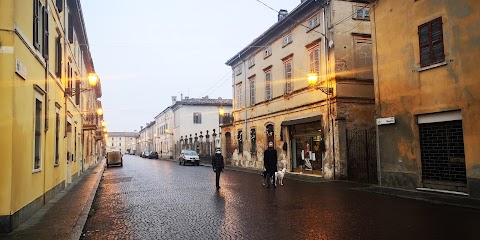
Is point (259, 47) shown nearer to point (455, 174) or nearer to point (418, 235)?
point (455, 174)

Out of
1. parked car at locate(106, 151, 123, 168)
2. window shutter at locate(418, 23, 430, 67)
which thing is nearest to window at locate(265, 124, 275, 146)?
window shutter at locate(418, 23, 430, 67)

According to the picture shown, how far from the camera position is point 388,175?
1470cm

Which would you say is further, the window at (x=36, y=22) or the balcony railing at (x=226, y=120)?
the balcony railing at (x=226, y=120)

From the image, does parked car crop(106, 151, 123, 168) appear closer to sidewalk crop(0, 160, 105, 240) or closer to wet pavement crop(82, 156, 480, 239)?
wet pavement crop(82, 156, 480, 239)

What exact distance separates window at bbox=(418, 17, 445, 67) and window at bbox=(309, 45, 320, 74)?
7.37 meters

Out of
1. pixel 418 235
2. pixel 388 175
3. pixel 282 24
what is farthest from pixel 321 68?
pixel 418 235

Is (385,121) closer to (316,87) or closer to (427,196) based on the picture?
(427,196)

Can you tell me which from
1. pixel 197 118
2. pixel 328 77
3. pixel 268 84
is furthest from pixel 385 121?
pixel 197 118

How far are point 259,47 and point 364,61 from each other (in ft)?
32.6

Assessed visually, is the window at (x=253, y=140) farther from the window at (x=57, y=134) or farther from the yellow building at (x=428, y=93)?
the window at (x=57, y=134)

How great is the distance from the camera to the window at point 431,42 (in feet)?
41.1

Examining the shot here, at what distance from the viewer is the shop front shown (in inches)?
800

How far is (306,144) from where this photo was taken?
21.7 m

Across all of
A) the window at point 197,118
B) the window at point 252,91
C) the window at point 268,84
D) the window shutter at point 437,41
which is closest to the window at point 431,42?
the window shutter at point 437,41
